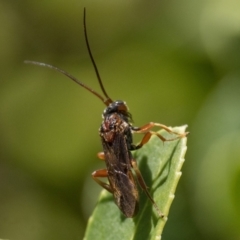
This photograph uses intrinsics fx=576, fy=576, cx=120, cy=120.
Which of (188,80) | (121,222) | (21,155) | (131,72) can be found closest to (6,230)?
(21,155)

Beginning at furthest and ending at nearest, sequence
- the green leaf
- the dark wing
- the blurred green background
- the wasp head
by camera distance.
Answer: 1. the blurred green background
2. the wasp head
3. the dark wing
4. the green leaf

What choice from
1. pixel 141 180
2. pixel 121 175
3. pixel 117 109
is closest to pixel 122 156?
pixel 121 175

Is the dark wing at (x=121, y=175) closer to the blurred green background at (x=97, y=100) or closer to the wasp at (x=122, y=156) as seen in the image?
the wasp at (x=122, y=156)

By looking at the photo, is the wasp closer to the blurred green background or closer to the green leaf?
the green leaf

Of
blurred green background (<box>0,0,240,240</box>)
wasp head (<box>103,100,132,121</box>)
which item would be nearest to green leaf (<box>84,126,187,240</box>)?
wasp head (<box>103,100,132,121</box>)

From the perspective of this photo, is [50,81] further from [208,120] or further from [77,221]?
[208,120]

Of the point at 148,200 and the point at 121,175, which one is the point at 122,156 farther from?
the point at 148,200

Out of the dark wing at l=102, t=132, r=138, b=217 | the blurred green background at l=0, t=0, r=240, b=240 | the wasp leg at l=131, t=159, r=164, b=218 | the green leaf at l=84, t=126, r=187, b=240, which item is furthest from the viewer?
the blurred green background at l=0, t=0, r=240, b=240
